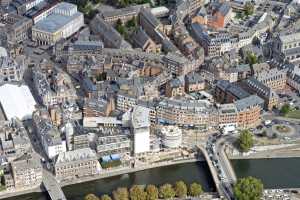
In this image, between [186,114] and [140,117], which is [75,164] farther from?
[186,114]

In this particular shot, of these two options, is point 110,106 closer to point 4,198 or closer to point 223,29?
point 4,198

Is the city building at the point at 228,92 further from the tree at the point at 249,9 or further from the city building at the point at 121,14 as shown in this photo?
the city building at the point at 121,14

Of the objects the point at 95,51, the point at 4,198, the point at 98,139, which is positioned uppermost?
the point at 95,51

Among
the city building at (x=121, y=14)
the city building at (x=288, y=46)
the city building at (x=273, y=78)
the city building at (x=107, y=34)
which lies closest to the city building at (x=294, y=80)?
the city building at (x=273, y=78)

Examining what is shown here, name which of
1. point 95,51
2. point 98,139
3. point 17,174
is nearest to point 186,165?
point 98,139

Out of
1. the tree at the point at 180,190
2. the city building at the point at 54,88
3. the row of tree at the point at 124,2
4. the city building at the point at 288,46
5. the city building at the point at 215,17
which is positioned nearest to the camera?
the tree at the point at 180,190

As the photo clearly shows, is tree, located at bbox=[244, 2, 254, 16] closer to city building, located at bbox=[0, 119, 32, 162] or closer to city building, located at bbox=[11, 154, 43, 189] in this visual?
city building, located at bbox=[0, 119, 32, 162]

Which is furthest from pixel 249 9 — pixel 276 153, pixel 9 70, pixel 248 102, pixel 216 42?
pixel 9 70
